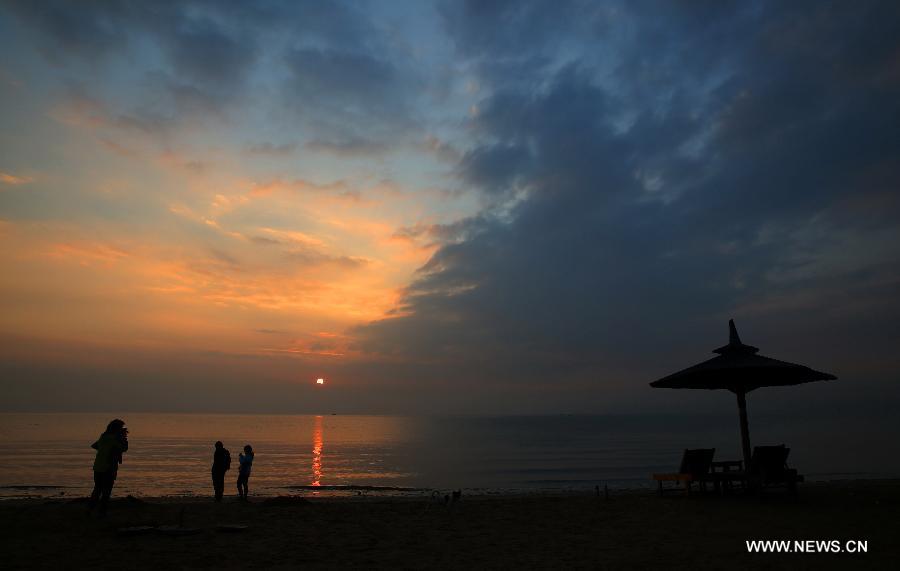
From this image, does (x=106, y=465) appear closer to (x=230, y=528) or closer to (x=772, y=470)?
(x=230, y=528)

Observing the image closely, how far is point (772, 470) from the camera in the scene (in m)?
12.0

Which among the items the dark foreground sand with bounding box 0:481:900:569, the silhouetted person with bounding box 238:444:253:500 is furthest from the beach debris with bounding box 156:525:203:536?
the silhouetted person with bounding box 238:444:253:500

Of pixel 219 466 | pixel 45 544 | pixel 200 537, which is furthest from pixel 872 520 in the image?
pixel 219 466

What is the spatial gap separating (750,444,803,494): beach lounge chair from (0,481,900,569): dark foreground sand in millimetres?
429

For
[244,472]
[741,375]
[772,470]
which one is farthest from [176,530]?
[772,470]

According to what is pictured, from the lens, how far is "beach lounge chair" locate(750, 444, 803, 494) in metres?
12.0

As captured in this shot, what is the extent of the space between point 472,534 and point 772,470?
7213 millimetres

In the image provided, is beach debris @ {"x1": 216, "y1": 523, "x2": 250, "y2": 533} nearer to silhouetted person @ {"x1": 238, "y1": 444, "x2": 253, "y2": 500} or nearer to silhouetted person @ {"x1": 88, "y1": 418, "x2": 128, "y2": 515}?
silhouetted person @ {"x1": 88, "y1": 418, "x2": 128, "y2": 515}

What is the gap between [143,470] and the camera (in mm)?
36594

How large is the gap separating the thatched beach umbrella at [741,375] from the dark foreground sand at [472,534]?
2439 mm

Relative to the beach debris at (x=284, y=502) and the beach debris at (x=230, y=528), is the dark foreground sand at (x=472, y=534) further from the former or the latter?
the beach debris at (x=284, y=502)

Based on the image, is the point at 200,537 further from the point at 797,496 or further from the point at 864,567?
the point at 797,496

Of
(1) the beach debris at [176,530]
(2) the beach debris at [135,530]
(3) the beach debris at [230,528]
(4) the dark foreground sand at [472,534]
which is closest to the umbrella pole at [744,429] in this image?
(4) the dark foreground sand at [472,534]

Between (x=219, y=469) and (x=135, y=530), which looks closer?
(x=135, y=530)
